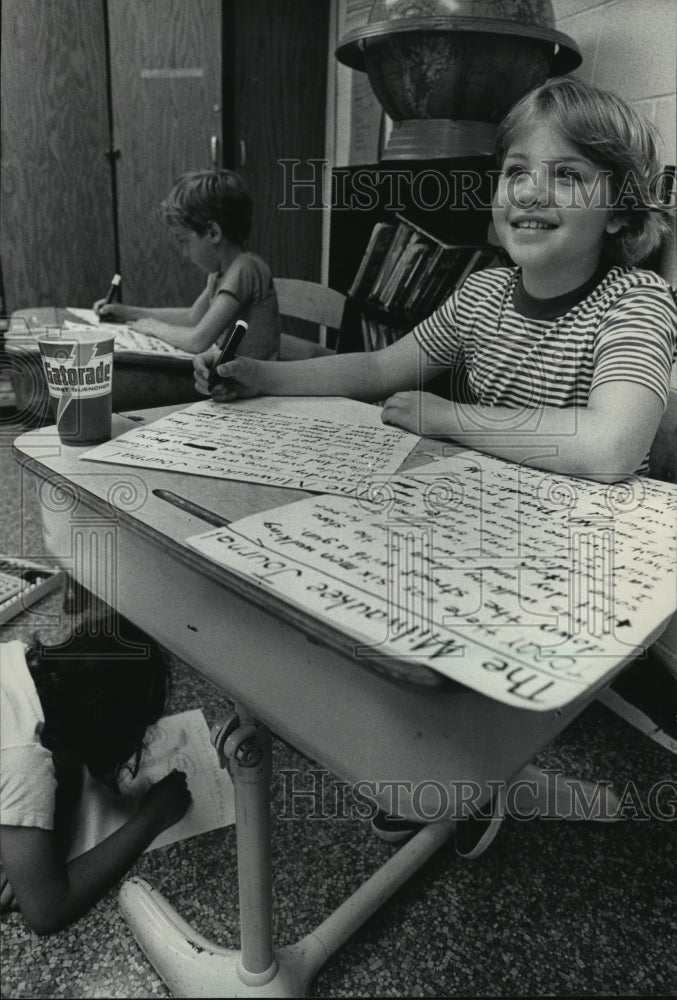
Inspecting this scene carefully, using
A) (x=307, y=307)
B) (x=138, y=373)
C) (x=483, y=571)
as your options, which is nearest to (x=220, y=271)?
(x=307, y=307)

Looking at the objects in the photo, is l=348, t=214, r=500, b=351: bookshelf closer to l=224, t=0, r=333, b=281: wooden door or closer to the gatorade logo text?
the gatorade logo text

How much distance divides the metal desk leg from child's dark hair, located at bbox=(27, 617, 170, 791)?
8.0 inches

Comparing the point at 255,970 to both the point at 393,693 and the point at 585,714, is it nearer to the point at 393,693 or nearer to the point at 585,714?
the point at 393,693

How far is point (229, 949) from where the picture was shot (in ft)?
3.07

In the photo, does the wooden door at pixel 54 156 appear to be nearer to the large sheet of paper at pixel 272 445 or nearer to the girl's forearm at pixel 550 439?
the large sheet of paper at pixel 272 445

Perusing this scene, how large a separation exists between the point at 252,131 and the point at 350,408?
2598 millimetres

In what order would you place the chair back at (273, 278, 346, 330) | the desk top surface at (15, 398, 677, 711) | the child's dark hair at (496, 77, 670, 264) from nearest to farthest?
the desk top surface at (15, 398, 677, 711) → the child's dark hair at (496, 77, 670, 264) → the chair back at (273, 278, 346, 330)

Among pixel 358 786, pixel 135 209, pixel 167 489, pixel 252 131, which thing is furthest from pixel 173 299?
pixel 358 786

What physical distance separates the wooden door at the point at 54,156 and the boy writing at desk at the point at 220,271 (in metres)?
1.72

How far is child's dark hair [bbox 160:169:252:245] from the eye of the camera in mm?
2143

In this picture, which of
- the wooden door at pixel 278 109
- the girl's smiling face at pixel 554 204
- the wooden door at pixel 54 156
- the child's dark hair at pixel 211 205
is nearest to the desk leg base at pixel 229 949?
the girl's smiling face at pixel 554 204

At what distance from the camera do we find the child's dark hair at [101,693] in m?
1.08

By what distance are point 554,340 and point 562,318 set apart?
3cm

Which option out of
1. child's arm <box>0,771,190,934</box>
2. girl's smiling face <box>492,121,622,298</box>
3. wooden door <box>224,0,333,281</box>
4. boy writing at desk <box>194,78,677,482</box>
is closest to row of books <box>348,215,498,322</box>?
boy writing at desk <box>194,78,677,482</box>
